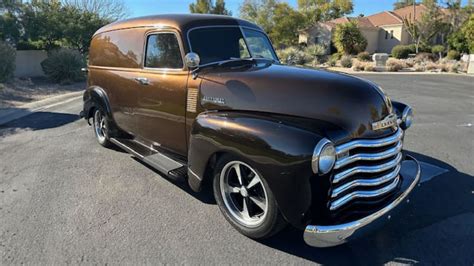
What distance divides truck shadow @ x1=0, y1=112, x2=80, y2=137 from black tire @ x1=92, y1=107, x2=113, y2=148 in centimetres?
214

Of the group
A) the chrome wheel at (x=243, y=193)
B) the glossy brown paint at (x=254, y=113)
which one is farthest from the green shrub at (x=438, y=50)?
the chrome wheel at (x=243, y=193)

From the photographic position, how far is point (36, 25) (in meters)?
22.0

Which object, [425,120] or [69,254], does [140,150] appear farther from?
[425,120]

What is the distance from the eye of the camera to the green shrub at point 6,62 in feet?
47.4

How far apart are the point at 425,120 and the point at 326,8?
55.0 metres

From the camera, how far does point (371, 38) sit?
149 ft

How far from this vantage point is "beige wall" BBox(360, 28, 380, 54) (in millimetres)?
44634

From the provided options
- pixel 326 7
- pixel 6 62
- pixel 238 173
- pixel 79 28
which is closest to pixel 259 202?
pixel 238 173

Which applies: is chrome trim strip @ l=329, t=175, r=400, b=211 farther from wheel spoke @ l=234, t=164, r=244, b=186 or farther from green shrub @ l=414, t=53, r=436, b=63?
green shrub @ l=414, t=53, r=436, b=63

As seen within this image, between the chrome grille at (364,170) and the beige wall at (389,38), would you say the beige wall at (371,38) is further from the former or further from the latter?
the chrome grille at (364,170)

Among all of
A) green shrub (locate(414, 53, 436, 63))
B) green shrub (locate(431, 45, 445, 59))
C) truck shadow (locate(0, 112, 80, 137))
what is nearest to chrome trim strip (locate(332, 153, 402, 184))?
truck shadow (locate(0, 112, 80, 137))

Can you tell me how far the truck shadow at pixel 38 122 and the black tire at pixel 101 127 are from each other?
7.02 ft

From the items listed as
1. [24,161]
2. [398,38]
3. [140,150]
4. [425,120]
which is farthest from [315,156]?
[398,38]

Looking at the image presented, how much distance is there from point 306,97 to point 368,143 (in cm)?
65
